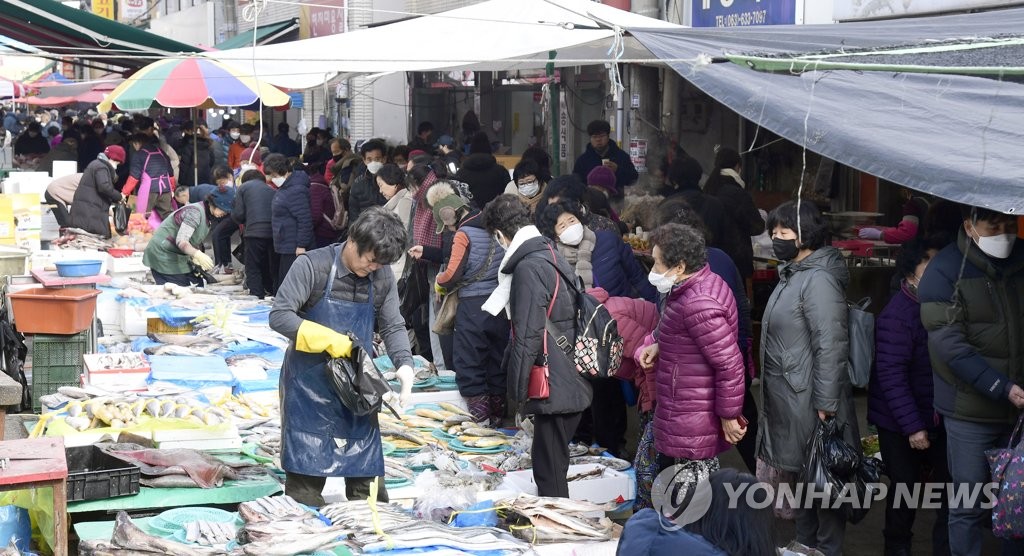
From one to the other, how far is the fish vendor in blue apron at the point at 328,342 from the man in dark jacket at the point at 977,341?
8.32ft

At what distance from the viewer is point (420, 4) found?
951 inches

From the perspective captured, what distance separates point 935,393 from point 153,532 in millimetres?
3712

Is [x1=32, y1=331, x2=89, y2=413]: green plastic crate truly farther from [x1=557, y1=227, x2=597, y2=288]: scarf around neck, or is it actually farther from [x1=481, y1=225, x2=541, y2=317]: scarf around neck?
[x1=557, y1=227, x2=597, y2=288]: scarf around neck

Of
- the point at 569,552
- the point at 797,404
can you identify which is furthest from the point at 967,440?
the point at 569,552

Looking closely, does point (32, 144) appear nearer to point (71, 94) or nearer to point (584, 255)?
point (71, 94)

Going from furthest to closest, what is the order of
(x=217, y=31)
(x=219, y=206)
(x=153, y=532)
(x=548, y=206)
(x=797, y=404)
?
(x=217, y=31) < (x=219, y=206) < (x=548, y=206) < (x=797, y=404) < (x=153, y=532)

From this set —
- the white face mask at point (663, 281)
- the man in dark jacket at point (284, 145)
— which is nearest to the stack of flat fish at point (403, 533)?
the white face mask at point (663, 281)

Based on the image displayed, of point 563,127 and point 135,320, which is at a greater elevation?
point 563,127

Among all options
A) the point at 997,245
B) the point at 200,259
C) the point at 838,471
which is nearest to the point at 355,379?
the point at 838,471

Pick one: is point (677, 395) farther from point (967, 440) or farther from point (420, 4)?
point (420, 4)

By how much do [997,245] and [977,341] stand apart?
454mm

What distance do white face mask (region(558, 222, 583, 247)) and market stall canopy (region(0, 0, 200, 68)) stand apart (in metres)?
5.27

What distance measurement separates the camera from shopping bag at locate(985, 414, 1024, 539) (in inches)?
193

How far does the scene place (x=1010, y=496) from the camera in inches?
194
